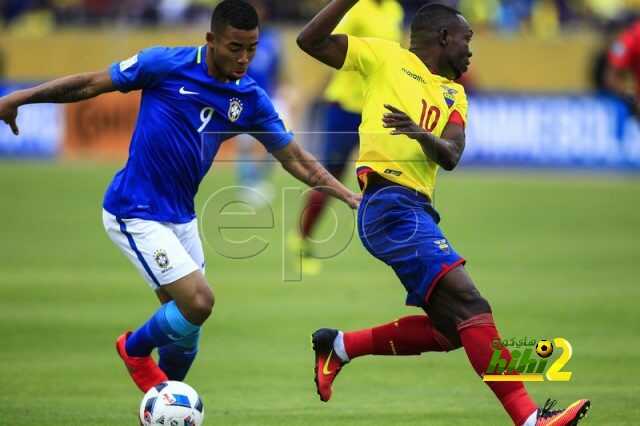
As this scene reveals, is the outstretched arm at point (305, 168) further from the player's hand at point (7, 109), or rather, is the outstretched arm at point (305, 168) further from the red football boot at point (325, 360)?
the player's hand at point (7, 109)

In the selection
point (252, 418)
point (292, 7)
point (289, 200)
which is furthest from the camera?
point (292, 7)

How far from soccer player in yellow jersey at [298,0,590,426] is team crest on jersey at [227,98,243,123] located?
22.7 inches

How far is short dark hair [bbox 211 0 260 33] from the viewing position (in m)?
7.48

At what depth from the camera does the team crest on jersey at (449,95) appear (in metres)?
7.57

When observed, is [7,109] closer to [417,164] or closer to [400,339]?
[417,164]

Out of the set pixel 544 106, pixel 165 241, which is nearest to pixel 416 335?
pixel 165 241

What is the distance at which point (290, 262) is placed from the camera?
49.7ft

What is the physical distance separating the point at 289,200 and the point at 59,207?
11.8ft

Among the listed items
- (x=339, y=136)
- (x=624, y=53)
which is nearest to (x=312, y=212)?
(x=339, y=136)

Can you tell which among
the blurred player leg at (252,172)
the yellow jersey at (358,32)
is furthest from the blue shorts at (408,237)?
the blurred player leg at (252,172)

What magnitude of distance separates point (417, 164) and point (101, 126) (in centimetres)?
1961

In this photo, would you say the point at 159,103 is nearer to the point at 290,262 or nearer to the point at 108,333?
the point at 108,333

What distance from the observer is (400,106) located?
7.48 m

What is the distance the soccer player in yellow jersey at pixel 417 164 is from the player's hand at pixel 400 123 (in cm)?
12
